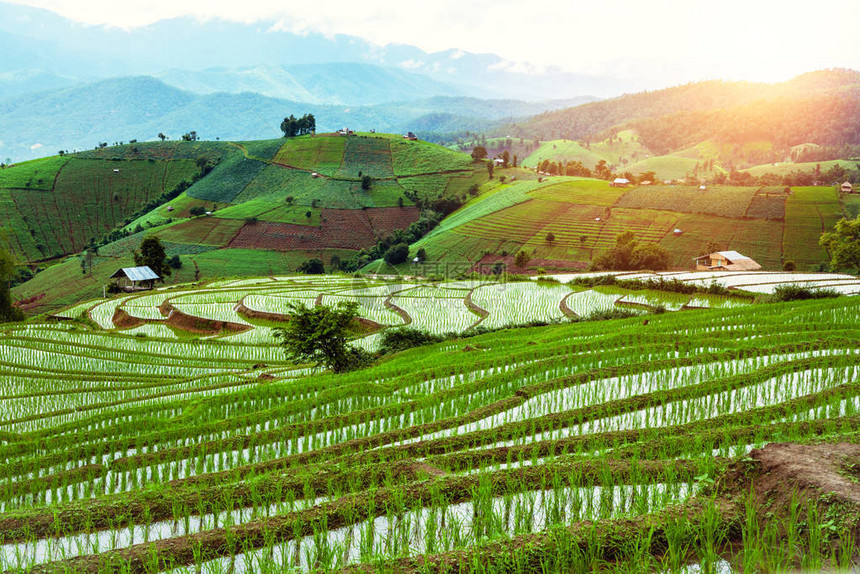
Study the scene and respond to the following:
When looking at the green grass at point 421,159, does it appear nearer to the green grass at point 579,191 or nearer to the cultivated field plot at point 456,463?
the green grass at point 579,191

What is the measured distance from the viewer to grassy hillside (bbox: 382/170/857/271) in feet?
242

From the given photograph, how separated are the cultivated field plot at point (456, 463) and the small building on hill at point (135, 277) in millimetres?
53645

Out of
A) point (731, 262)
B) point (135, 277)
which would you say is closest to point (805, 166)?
point (731, 262)

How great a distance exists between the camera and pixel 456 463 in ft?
23.6

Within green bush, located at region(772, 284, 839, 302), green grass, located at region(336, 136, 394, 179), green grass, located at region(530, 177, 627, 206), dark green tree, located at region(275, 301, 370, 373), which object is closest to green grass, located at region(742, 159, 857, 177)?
green grass, located at region(530, 177, 627, 206)

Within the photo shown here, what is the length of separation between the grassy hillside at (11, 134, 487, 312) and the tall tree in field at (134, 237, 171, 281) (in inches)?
786

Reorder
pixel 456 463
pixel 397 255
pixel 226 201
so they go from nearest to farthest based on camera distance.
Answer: pixel 456 463
pixel 397 255
pixel 226 201

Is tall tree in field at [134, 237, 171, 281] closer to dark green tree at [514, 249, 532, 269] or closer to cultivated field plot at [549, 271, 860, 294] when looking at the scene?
dark green tree at [514, 249, 532, 269]

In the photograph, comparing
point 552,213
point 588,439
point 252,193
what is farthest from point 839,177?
point 588,439

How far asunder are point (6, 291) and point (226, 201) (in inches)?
3581

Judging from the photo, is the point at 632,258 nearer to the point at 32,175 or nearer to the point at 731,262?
the point at 731,262

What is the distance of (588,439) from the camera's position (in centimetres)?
778

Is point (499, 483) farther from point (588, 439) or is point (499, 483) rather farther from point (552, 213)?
point (552, 213)

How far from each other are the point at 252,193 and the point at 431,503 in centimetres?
14055
